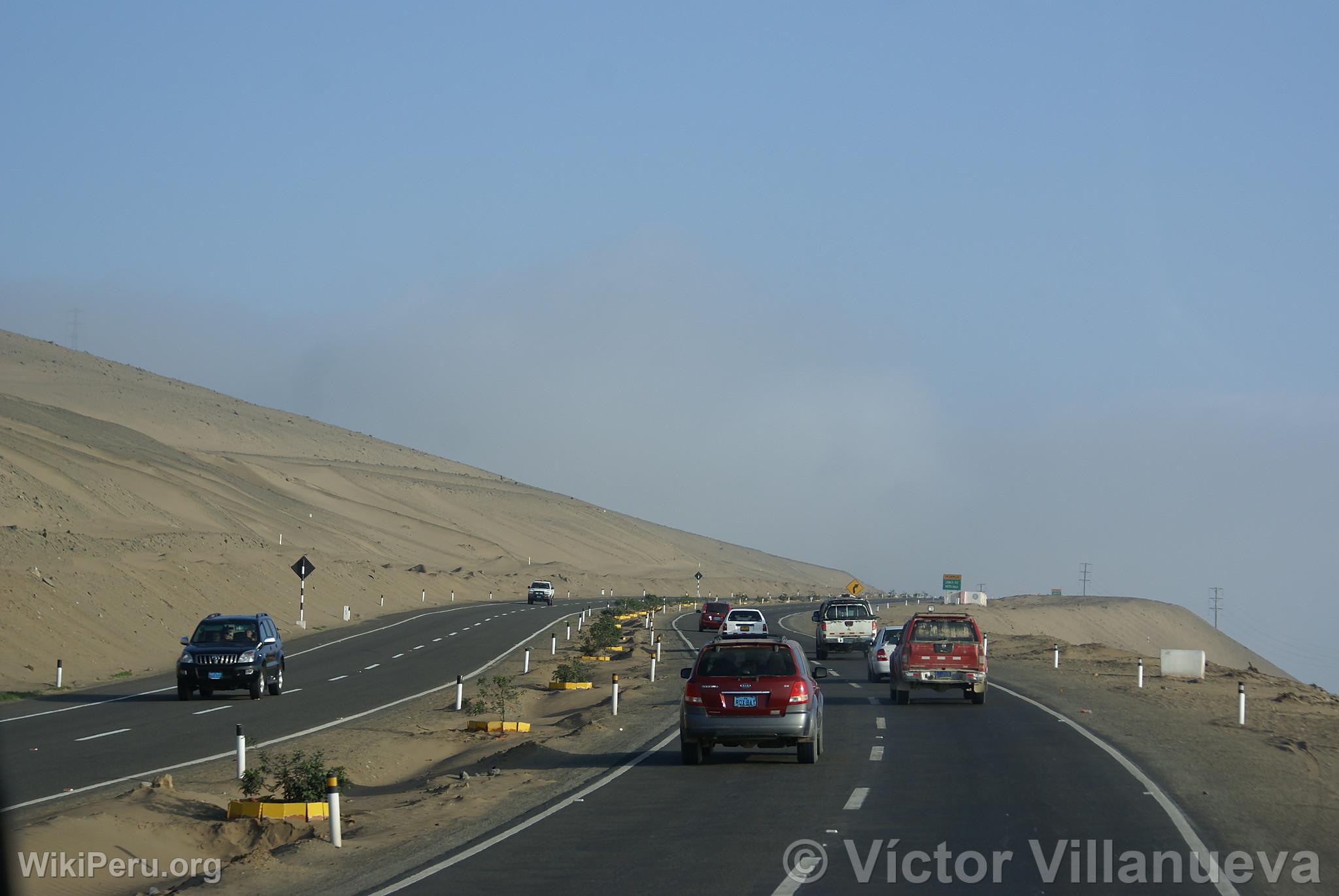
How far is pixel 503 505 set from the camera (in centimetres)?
18725

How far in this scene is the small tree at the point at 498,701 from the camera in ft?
90.5

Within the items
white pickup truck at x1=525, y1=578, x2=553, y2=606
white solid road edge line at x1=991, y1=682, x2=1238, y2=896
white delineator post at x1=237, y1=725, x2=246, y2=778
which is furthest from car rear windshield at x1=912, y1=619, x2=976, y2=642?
white pickup truck at x1=525, y1=578, x2=553, y2=606

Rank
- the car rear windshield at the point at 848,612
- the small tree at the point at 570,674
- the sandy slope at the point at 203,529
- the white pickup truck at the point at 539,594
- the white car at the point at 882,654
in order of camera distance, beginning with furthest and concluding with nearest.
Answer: the white pickup truck at the point at 539,594 → the sandy slope at the point at 203,529 → the car rear windshield at the point at 848,612 → the white car at the point at 882,654 → the small tree at the point at 570,674

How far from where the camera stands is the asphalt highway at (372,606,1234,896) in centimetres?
1145

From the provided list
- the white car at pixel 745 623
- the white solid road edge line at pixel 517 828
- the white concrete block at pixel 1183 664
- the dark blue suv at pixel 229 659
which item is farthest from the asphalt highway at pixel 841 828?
the white car at pixel 745 623

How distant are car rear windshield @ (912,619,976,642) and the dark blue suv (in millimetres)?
14786

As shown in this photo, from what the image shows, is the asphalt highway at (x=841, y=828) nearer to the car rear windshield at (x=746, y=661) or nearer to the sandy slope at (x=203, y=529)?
the car rear windshield at (x=746, y=661)

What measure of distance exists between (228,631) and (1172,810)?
2391cm

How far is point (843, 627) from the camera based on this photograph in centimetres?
4916

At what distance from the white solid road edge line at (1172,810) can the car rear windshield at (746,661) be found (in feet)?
15.6

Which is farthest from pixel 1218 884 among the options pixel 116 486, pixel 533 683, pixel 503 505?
pixel 503 505

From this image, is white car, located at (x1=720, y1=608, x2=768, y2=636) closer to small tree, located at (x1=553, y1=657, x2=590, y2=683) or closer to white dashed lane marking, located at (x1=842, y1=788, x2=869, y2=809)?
small tree, located at (x1=553, y1=657, x2=590, y2=683)

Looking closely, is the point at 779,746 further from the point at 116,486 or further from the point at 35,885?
the point at 116,486

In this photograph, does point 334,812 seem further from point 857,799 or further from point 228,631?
point 228,631
